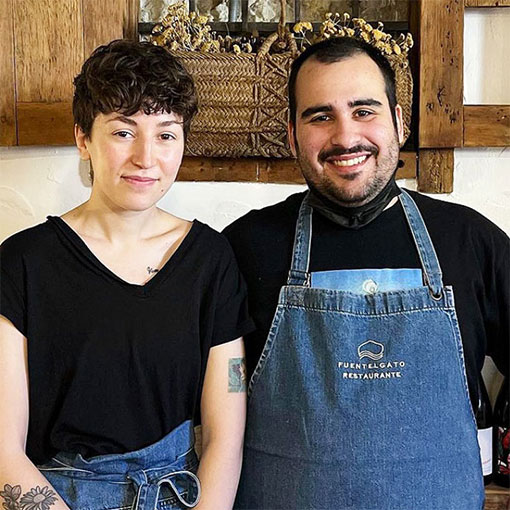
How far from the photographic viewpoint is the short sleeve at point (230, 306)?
4.72 ft

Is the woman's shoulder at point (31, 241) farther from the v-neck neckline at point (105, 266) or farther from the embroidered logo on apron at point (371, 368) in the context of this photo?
the embroidered logo on apron at point (371, 368)

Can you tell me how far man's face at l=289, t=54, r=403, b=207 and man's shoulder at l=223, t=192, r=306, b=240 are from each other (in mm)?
106

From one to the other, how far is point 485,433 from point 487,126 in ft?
2.50

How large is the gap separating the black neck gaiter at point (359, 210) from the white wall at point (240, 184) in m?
0.54

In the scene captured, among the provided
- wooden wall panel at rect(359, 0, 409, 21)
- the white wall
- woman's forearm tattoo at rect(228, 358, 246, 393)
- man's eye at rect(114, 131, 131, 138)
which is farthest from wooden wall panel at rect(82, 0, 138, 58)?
woman's forearm tattoo at rect(228, 358, 246, 393)

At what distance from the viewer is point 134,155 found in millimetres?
1328

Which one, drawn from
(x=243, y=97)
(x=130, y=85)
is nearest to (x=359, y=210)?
(x=130, y=85)

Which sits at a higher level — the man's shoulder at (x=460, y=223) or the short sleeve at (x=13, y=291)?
the man's shoulder at (x=460, y=223)

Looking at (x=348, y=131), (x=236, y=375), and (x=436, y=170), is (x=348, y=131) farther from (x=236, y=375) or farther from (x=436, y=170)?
(x=436, y=170)

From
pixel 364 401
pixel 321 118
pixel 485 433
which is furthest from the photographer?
pixel 485 433

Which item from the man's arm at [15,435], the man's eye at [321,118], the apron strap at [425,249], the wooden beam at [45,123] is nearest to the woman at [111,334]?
the man's arm at [15,435]

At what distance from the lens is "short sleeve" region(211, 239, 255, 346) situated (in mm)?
1438

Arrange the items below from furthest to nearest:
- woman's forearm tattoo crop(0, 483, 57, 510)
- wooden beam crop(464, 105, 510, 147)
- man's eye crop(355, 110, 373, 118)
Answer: wooden beam crop(464, 105, 510, 147) → man's eye crop(355, 110, 373, 118) → woman's forearm tattoo crop(0, 483, 57, 510)

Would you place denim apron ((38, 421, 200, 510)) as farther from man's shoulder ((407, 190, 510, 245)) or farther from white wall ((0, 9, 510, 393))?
white wall ((0, 9, 510, 393))
